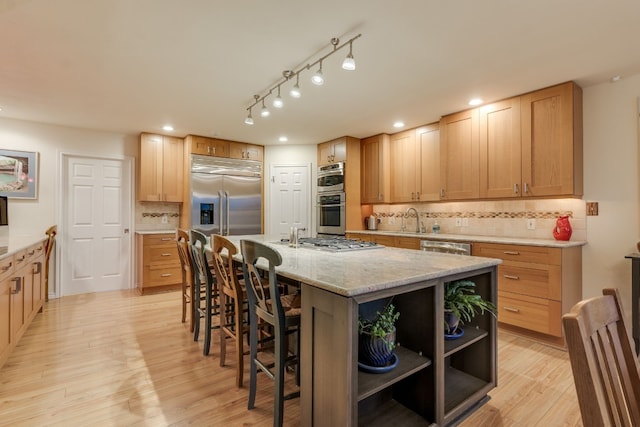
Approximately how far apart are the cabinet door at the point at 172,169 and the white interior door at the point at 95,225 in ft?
1.86

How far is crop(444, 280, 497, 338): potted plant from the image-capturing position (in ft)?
5.60

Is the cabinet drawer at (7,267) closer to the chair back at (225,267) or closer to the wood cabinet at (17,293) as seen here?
the wood cabinet at (17,293)

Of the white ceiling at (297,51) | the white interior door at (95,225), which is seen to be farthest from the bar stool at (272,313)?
the white interior door at (95,225)

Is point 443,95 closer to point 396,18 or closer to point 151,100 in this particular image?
point 396,18

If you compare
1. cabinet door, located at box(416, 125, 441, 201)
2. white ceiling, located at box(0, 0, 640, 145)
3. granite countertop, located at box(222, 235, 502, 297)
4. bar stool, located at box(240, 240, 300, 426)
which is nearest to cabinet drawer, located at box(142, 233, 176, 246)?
white ceiling, located at box(0, 0, 640, 145)

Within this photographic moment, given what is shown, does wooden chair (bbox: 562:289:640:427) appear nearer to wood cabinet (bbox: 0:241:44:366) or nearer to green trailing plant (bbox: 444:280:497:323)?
green trailing plant (bbox: 444:280:497:323)

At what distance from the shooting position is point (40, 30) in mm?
2057

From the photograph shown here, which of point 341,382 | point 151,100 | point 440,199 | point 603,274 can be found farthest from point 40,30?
point 603,274

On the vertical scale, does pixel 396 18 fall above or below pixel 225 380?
above

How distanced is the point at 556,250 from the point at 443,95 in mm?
1784

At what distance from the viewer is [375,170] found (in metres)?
4.84

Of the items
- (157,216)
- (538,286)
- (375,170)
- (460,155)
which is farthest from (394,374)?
(157,216)

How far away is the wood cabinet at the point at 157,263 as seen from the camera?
14.5 ft

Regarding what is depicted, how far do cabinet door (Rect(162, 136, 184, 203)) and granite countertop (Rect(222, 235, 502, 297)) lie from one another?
3.44m
